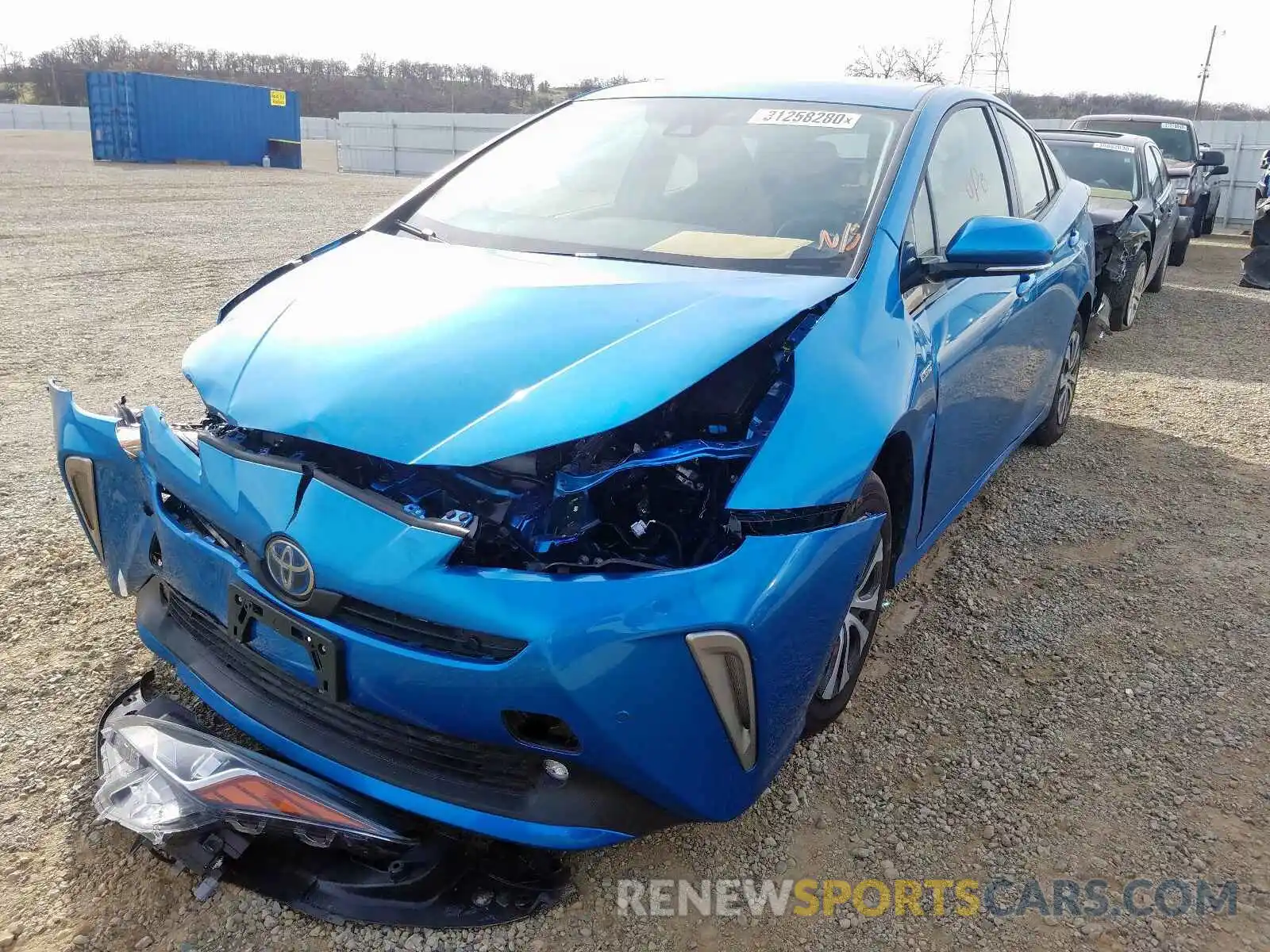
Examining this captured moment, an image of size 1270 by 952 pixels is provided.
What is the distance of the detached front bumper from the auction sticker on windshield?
4.87 feet

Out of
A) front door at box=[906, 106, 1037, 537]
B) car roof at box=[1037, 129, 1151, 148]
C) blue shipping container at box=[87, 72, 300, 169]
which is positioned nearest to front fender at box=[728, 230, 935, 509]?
front door at box=[906, 106, 1037, 537]

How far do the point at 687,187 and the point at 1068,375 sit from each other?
2916mm

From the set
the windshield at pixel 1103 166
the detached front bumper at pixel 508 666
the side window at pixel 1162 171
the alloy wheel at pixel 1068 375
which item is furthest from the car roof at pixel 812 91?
the side window at pixel 1162 171

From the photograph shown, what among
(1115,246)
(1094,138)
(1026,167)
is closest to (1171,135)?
(1094,138)

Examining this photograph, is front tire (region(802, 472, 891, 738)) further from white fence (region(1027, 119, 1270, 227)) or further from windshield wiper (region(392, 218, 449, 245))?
white fence (region(1027, 119, 1270, 227))

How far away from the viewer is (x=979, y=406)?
310 centimetres

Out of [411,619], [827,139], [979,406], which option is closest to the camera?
[411,619]

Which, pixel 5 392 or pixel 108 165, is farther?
pixel 108 165

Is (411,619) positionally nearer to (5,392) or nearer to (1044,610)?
(1044,610)

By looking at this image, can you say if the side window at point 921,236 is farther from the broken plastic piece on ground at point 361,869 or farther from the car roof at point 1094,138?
the car roof at point 1094,138

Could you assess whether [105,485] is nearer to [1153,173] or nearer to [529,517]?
[529,517]

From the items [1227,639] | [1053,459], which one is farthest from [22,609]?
[1053,459]

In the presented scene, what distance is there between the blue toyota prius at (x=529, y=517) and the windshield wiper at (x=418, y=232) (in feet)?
0.62

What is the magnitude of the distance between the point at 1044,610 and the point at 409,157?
1085 inches
